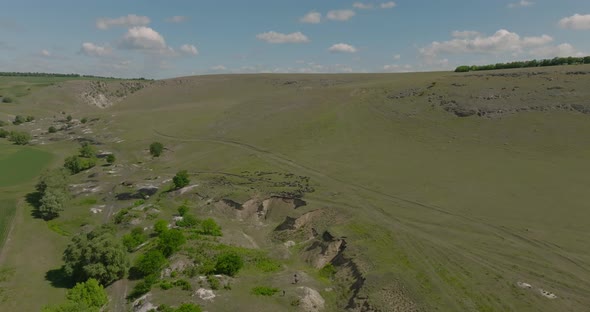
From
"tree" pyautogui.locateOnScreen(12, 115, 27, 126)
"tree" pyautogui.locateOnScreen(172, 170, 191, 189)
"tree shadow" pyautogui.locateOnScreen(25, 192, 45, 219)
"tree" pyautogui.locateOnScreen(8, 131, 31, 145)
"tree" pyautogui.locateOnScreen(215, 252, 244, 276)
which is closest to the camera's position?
"tree" pyautogui.locateOnScreen(215, 252, 244, 276)

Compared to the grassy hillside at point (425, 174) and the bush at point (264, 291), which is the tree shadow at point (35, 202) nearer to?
the grassy hillside at point (425, 174)

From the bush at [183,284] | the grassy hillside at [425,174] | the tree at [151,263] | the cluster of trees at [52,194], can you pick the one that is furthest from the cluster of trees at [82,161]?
the bush at [183,284]

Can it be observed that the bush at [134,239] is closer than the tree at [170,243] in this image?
No

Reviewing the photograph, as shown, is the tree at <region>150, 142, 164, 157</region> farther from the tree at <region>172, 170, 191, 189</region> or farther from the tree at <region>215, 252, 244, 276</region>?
the tree at <region>215, 252, 244, 276</region>

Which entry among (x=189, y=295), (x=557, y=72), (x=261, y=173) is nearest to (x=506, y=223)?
(x=189, y=295)

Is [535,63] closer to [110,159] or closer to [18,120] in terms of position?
[110,159]

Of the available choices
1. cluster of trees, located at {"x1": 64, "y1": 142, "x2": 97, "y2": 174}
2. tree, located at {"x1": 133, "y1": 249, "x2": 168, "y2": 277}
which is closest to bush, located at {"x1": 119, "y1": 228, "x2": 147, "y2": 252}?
tree, located at {"x1": 133, "y1": 249, "x2": 168, "y2": 277}

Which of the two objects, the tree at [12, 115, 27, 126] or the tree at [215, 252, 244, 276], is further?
the tree at [12, 115, 27, 126]
